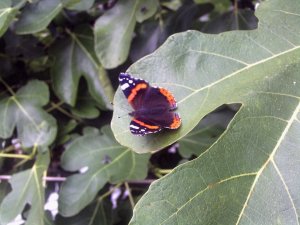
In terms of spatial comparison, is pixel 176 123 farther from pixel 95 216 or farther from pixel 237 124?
pixel 95 216

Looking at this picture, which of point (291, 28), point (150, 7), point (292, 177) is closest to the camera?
point (292, 177)

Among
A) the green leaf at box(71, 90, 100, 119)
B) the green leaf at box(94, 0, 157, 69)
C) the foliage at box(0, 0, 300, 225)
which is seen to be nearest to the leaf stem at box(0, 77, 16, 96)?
the foliage at box(0, 0, 300, 225)

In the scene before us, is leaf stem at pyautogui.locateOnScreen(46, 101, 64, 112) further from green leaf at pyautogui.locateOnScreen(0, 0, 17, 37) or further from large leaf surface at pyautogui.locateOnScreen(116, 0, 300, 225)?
large leaf surface at pyautogui.locateOnScreen(116, 0, 300, 225)

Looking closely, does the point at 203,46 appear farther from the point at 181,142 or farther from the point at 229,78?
the point at 181,142

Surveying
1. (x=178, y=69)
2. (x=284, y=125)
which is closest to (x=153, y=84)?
(x=178, y=69)

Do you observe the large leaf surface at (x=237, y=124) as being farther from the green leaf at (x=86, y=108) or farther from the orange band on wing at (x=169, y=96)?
the green leaf at (x=86, y=108)

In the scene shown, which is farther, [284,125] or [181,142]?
[181,142]
